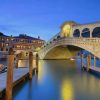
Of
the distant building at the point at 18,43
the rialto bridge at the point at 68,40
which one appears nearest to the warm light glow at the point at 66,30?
the rialto bridge at the point at 68,40

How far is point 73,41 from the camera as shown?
2422 centimetres

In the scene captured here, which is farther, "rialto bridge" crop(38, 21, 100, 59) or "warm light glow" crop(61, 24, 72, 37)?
"warm light glow" crop(61, 24, 72, 37)

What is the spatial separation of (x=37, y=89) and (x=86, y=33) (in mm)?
21346

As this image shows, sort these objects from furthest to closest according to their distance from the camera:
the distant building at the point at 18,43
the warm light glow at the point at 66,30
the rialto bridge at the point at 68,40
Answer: the distant building at the point at 18,43 → the warm light glow at the point at 66,30 → the rialto bridge at the point at 68,40

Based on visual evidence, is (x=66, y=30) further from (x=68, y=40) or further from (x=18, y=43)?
(x=18, y=43)

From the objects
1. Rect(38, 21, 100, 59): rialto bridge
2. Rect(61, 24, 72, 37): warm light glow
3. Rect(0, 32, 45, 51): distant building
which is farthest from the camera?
Rect(0, 32, 45, 51): distant building

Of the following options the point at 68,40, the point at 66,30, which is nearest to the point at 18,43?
the point at 66,30

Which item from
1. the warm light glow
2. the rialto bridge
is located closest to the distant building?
the rialto bridge

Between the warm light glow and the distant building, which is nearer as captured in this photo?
the warm light glow

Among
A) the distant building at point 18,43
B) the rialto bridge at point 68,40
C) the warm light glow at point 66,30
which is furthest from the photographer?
the distant building at point 18,43

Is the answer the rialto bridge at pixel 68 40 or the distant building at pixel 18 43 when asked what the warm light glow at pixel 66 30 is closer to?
the rialto bridge at pixel 68 40

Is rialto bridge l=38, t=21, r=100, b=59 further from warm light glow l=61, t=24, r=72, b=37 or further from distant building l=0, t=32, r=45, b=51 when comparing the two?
distant building l=0, t=32, r=45, b=51

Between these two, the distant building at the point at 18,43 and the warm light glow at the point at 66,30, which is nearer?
the warm light glow at the point at 66,30

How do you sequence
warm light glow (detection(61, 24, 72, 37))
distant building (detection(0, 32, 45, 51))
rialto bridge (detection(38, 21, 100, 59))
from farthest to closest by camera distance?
distant building (detection(0, 32, 45, 51))
warm light glow (detection(61, 24, 72, 37))
rialto bridge (detection(38, 21, 100, 59))
